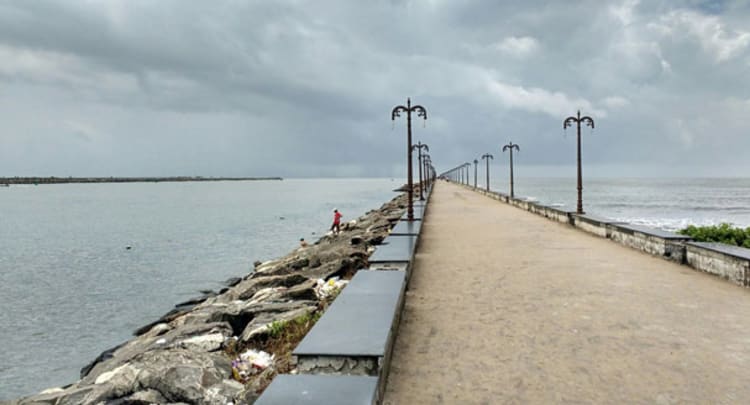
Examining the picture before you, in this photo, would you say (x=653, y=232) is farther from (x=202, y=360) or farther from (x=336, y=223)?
(x=336, y=223)

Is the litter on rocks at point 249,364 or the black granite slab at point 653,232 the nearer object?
the litter on rocks at point 249,364

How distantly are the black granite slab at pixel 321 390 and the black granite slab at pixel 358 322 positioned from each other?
344 mm

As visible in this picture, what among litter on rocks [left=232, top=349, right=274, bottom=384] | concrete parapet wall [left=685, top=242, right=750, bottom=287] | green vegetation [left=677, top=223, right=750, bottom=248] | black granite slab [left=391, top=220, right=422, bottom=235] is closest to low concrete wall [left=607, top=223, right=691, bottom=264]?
concrete parapet wall [left=685, top=242, right=750, bottom=287]

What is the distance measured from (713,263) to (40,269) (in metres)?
26.6

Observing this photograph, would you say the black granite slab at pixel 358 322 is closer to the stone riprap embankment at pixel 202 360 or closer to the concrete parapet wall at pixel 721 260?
the stone riprap embankment at pixel 202 360

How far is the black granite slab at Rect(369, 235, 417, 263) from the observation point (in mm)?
7377

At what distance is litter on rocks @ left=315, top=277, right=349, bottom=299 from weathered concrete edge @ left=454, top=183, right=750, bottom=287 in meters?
6.48

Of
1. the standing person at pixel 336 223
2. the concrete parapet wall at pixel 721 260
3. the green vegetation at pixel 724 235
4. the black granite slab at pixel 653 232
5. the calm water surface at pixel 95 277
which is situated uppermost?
the black granite slab at pixel 653 232

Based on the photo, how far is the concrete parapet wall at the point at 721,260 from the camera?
7078 mm

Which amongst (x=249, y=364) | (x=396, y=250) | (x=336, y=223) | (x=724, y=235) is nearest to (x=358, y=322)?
(x=249, y=364)

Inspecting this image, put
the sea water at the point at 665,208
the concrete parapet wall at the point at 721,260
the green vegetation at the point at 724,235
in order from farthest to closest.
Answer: the sea water at the point at 665,208
the green vegetation at the point at 724,235
the concrete parapet wall at the point at 721,260

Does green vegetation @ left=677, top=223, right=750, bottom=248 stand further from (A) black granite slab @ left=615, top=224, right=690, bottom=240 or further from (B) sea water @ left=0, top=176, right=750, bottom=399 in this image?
(B) sea water @ left=0, top=176, right=750, bottom=399

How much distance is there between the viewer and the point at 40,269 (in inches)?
883

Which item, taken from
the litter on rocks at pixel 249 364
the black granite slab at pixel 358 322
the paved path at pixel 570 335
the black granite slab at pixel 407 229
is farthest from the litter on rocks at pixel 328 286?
the litter on rocks at pixel 249 364
